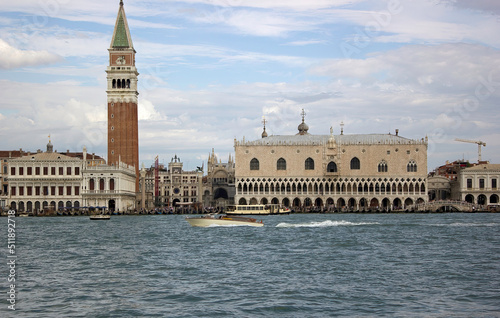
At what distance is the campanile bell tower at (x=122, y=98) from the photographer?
4500 inches

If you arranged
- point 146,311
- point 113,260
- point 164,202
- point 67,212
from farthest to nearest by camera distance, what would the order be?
point 164,202 → point 67,212 → point 113,260 → point 146,311

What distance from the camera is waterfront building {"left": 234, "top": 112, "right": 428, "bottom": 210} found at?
387 ft

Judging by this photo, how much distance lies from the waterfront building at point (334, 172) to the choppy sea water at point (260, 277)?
236 ft

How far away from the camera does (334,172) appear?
388ft

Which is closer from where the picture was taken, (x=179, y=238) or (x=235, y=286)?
(x=235, y=286)

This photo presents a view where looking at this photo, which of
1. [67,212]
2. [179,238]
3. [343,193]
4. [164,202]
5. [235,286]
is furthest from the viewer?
[164,202]

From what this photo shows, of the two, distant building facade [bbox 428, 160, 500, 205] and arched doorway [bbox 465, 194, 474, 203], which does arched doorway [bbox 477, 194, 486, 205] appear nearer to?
distant building facade [bbox 428, 160, 500, 205]

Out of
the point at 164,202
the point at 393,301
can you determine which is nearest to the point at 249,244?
the point at 393,301

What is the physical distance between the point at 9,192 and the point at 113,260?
237 feet

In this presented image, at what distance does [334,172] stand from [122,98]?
34.6m

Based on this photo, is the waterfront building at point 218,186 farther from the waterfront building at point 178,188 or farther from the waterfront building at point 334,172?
the waterfront building at point 334,172

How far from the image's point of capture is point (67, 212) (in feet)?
330

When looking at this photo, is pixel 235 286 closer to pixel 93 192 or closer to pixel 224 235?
pixel 224 235

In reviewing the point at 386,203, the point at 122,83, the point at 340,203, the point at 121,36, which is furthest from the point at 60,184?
the point at 386,203
